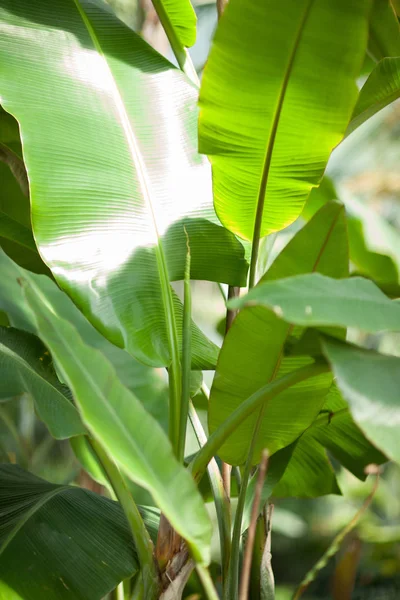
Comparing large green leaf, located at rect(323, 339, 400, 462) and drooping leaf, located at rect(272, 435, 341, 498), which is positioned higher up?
large green leaf, located at rect(323, 339, 400, 462)

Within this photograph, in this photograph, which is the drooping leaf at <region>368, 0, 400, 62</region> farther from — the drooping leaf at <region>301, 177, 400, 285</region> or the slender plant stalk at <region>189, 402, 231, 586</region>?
the slender plant stalk at <region>189, 402, 231, 586</region>

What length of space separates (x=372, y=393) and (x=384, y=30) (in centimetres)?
74

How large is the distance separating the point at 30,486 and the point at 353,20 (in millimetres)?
674

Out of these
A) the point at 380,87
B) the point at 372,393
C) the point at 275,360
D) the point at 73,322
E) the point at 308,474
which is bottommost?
the point at 308,474

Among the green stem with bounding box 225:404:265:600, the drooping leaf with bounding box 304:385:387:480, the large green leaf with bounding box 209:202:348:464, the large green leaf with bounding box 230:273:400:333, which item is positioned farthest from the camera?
the drooping leaf with bounding box 304:385:387:480

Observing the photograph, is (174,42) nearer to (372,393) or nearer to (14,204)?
(14,204)

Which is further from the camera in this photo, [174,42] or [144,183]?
[174,42]

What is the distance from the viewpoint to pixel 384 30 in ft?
3.05

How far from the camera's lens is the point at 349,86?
0.64 metres

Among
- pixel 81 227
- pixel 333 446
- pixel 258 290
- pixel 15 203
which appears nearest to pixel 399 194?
pixel 333 446

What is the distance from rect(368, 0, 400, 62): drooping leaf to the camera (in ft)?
2.91

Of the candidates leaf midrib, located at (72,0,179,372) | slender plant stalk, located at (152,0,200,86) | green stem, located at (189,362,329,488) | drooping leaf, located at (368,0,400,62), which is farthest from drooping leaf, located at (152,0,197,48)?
→ green stem, located at (189,362,329,488)

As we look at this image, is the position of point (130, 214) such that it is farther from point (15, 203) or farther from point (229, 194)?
point (15, 203)

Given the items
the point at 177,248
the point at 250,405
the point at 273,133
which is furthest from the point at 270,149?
the point at 250,405
